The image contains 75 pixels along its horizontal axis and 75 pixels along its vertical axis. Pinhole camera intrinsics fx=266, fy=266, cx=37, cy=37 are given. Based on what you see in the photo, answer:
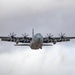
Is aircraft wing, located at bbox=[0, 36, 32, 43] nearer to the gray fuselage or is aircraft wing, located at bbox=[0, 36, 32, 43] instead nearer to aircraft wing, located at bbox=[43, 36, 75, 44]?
aircraft wing, located at bbox=[43, 36, 75, 44]

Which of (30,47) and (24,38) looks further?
(24,38)

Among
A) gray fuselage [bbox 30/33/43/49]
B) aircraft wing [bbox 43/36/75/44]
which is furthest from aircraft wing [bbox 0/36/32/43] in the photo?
gray fuselage [bbox 30/33/43/49]

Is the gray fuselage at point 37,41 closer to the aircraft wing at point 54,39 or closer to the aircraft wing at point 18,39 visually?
the aircraft wing at point 18,39

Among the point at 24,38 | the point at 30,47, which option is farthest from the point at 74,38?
the point at 30,47

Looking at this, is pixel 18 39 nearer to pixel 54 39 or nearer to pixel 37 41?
pixel 54 39

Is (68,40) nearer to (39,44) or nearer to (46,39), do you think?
(46,39)

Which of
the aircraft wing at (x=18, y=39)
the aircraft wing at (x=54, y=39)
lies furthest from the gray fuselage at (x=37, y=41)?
the aircraft wing at (x=54, y=39)

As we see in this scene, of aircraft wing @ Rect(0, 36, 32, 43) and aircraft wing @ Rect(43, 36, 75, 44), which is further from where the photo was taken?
aircraft wing @ Rect(43, 36, 75, 44)

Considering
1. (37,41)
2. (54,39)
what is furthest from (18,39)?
(37,41)

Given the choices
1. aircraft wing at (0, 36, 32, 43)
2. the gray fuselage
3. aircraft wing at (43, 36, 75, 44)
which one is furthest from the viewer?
aircraft wing at (43, 36, 75, 44)

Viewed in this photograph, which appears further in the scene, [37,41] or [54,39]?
[54,39]

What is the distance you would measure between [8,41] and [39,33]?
2648 centimetres

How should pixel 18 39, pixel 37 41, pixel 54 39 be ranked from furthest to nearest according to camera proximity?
pixel 54 39 < pixel 18 39 < pixel 37 41

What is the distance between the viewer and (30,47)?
93.2 metres
